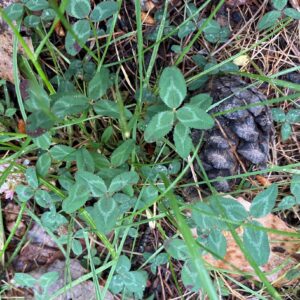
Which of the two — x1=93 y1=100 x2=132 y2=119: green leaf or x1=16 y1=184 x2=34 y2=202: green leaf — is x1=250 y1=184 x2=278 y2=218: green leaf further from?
x1=16 y1=184 x2=34 y2=202: green leaf

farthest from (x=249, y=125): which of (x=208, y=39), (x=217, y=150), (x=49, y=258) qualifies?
(x=49, y=258)

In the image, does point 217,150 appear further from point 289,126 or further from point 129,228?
point 129,228

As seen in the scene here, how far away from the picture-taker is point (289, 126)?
163cm

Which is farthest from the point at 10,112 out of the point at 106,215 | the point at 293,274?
the point at 293,274

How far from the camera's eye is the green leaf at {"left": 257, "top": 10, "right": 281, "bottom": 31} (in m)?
1.56

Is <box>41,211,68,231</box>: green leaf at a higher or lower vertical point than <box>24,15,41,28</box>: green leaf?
lower

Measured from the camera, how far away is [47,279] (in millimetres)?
1623

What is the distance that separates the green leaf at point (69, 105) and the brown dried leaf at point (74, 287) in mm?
666

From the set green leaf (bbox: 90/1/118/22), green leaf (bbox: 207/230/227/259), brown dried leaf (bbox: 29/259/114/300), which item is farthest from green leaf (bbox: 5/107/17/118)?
green leaf (bbox: 207/230/227/259)

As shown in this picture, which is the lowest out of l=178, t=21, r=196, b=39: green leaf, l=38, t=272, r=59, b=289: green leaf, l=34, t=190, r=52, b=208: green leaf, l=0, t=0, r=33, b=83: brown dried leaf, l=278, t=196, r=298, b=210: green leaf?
l=38, t=272, r=59, b=289: green leaf

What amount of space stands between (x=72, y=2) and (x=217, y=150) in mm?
697

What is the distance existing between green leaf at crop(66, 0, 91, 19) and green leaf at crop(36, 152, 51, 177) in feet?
1.59

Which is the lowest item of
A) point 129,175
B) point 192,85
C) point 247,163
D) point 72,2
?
point 247,163

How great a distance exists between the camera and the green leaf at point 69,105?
131 centimetres
